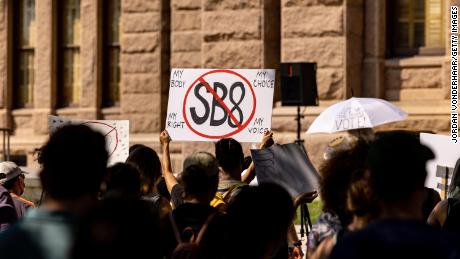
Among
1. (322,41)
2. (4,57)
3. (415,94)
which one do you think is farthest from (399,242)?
(4,57)

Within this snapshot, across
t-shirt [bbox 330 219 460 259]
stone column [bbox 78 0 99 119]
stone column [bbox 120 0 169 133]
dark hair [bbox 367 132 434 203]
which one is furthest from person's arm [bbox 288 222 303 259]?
stone column [bbox 78 0 99 119]

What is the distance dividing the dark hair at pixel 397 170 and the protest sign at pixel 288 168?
11.0 ft

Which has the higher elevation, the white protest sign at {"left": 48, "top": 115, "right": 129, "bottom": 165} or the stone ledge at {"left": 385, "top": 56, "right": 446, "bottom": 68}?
the stone ledge at {"left": 385, "top": 56, "right": 446, "bottom": 68}

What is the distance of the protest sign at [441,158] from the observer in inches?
333

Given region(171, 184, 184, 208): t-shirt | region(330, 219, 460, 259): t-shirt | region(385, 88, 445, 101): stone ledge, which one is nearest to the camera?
region(330, 219, 460, 259): t-shirt

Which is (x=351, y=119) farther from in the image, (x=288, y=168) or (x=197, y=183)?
(x=197, y=183)

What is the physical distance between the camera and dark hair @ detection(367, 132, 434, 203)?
13.7 ft

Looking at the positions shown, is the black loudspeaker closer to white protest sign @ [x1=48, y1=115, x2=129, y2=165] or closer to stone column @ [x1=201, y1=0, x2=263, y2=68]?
stone column @ [x1=201, y1=0, x2=263, y2=68]

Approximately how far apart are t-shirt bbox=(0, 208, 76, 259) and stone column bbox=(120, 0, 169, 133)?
1658 centimetres

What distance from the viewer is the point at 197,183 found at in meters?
6.14

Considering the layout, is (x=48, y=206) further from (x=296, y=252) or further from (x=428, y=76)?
(x=428, y=76)

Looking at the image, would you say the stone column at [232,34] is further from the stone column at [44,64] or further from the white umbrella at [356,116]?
the white umbrella at [356,116]

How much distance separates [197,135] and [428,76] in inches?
Result: 337

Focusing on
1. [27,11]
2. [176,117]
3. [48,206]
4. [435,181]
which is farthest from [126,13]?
[48,206]
